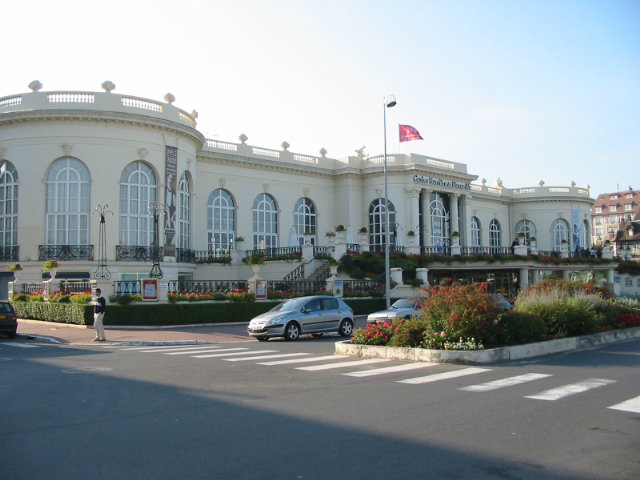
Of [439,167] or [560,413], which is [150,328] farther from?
[439,167]

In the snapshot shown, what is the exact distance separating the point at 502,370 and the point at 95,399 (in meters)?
7.73

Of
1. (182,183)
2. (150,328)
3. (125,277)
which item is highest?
(182,183)

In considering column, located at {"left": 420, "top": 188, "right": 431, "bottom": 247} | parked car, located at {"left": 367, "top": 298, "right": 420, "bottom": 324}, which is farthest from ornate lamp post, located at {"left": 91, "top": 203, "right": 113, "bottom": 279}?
column, located at {"left": 420, "top": 188, "right": 431, "bottom": 247}

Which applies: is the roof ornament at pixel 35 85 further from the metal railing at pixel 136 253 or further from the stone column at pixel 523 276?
the stone column at pixel 523 276

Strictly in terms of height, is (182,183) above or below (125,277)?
above

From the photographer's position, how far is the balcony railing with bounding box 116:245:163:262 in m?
35.1

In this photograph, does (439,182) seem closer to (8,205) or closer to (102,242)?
(102,242)

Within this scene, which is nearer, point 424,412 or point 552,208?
point 424,412

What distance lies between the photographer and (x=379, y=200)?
50.2 meters

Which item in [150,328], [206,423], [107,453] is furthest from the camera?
[150,328]

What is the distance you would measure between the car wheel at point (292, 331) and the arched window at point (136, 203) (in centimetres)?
1826

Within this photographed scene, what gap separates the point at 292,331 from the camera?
20516mm

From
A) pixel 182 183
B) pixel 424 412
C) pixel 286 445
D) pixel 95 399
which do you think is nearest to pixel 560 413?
pixel 424 412

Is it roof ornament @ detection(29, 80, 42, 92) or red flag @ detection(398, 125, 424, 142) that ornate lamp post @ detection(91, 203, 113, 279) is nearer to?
roof ornament @ detection(29, 80, 42, 92)
